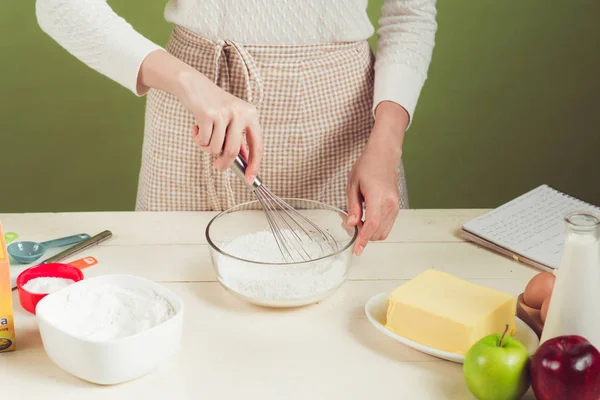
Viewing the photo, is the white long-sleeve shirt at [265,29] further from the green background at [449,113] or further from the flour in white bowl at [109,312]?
the green background at [449,113]

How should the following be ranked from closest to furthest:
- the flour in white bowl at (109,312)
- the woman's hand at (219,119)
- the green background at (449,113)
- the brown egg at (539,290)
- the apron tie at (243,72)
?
the flour in white bowl at (109,312) < the brown egg at (539,290) < the woman's hand at (219,119) < the apron tie at (243,72) < the green background at (449,113)

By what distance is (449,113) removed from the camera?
7.54 feet

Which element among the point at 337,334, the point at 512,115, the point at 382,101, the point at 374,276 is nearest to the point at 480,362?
the point at 337,334

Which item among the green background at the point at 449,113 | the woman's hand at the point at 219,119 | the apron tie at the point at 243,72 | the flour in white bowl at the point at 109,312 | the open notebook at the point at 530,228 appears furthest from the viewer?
the green background at the point at 449,113

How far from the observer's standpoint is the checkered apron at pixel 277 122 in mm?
1502

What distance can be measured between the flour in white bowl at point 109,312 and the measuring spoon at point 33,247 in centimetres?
26

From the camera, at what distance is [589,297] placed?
36.7 inches

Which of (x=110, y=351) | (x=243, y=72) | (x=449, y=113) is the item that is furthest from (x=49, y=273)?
(x=449, y=113)

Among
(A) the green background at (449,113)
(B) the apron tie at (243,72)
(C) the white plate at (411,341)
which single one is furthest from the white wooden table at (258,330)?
(A) the green background at (449,113)

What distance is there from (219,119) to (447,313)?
45 cm

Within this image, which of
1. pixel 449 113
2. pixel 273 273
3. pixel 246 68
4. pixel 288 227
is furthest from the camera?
pixel 449 113

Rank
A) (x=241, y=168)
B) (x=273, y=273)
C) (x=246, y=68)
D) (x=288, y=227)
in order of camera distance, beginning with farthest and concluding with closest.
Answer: (x=246, y=68) < (x=288, y=227) < (x=241, y=168) < (x=273, y=273)

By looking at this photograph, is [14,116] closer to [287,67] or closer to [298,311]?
[287,67]

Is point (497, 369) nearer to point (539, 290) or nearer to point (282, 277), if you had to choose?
point (539, 290)
